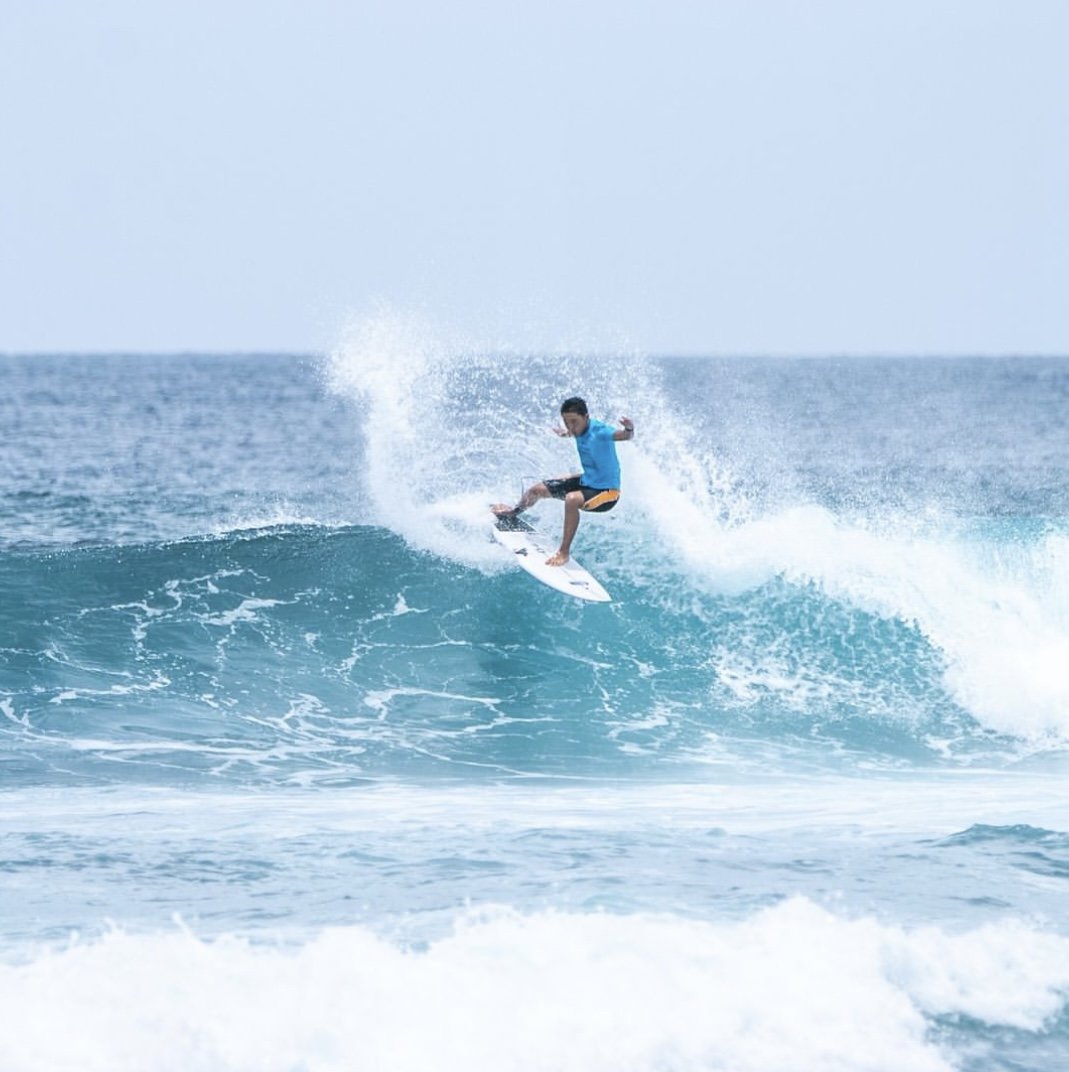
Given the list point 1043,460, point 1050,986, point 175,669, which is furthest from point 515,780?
point 1043,460

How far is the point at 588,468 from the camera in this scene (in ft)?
41.8

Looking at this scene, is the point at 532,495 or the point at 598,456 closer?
the point at 598,456

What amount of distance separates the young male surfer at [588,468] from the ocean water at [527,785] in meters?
1.50

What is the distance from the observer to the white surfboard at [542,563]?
13.1m

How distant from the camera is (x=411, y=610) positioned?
15.2 m

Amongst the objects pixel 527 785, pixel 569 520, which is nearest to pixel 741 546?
pixel 569 520

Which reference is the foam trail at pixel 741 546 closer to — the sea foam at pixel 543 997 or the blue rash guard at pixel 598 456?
the blue rash guard at pixel 598 456

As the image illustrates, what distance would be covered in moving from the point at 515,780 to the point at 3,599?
709cm

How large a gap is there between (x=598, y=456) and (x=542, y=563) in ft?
4.96

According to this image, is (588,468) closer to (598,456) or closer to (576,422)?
(598,456)

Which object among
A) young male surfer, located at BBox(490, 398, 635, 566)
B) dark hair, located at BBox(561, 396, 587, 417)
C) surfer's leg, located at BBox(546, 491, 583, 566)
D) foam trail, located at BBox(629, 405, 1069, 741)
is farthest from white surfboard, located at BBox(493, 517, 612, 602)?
foam trail, located at BBox(629, 405, 1069, 741)

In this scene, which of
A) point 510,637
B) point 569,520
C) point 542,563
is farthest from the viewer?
point 510,637

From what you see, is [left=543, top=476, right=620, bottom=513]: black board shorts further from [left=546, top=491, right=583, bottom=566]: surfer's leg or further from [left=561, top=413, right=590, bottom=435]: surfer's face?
[left=561, top=413, right=590, bottom=435]: surfer's face

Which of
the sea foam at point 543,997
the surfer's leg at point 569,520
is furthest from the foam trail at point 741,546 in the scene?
the sea foam at point 543,997
